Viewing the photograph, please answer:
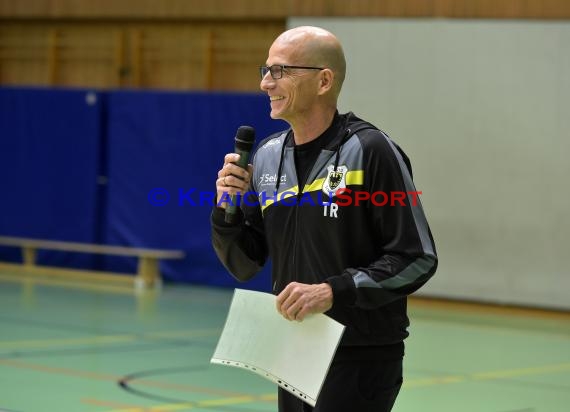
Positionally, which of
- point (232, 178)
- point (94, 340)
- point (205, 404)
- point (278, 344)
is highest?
point (232, 178)

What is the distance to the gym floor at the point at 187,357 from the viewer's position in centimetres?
707

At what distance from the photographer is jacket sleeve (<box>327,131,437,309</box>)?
3020 mm

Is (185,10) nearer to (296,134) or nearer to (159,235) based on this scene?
(159,235)

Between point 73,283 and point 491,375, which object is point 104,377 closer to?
point 491,375

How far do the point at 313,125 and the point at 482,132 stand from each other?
10252 millimetres

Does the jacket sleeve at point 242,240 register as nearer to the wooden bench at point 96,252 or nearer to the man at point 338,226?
the man at point 338,226

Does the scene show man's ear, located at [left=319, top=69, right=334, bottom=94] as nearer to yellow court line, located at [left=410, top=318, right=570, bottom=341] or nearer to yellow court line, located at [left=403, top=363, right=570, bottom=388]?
yellow court line, located at [left=403, top=363, right=570, bottom=388]

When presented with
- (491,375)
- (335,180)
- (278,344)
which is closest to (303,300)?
(278,344)

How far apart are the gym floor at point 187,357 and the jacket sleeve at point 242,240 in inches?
131

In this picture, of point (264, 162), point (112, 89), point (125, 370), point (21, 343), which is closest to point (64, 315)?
point (21, 343)

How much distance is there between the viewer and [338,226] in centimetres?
315

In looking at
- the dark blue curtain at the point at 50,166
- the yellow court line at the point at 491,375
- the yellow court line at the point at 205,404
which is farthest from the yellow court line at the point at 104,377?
the dark blue curtain at the point at 50,166

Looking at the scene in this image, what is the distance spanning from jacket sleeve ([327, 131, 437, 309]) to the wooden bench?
38.0 ft

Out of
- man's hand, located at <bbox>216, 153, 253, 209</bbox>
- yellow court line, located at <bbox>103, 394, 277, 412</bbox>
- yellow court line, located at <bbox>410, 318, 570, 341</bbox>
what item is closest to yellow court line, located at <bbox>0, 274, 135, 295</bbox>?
yellow court line, located at <bbox>410, 318, 570, 341</bbox>
